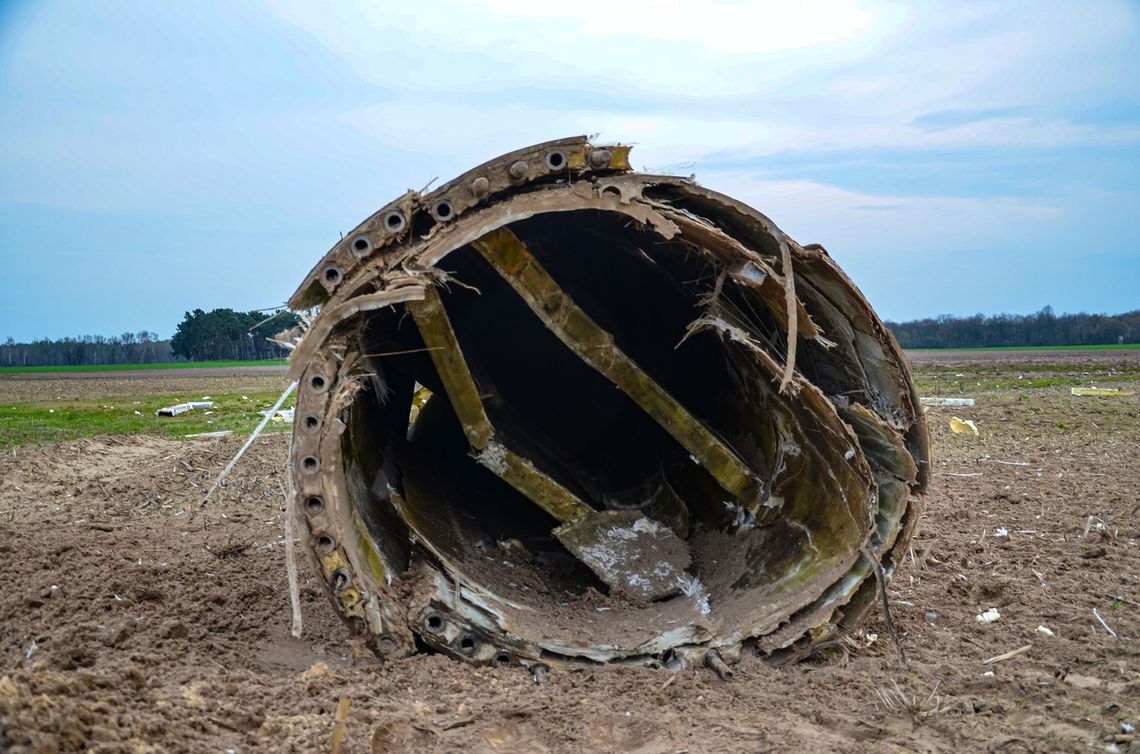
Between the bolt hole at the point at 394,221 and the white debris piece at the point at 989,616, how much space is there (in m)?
3.01

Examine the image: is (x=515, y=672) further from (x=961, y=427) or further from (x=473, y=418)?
(x=961, y=427)

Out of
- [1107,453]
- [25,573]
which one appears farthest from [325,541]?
[1107,453]

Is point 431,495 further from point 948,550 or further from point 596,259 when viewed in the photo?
point 948,550

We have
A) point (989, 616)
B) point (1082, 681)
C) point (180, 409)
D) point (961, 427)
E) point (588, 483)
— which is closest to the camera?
point (1082, 681)

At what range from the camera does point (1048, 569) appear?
15.9 ft

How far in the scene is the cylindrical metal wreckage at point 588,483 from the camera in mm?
3174

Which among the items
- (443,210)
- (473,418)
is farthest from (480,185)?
(473,418)

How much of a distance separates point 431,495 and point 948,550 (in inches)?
116

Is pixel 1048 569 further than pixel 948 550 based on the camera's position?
No

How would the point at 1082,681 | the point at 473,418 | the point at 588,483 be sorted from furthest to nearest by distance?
the point at 588,483, the point at 473,418, the point at 1082,681

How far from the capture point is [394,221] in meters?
3.16

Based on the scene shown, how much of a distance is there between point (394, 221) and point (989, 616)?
3.10m

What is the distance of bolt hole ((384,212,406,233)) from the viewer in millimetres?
3152

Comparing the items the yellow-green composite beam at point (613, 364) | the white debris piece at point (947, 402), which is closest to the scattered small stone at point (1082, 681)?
the yellow-green composite beam at point (613, 364)
